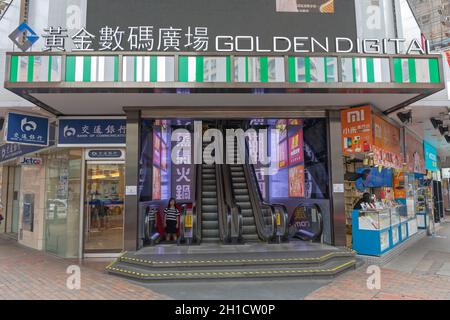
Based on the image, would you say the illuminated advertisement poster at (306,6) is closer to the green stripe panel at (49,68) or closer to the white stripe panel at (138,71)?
the white stripe panel at (138,71)

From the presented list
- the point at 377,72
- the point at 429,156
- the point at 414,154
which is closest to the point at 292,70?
the point at 377,72

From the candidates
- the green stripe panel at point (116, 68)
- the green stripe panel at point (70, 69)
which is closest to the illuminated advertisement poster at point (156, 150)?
the green stripe panel at point (116, 68)

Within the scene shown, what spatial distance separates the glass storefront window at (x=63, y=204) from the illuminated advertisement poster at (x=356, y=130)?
6.98 meters

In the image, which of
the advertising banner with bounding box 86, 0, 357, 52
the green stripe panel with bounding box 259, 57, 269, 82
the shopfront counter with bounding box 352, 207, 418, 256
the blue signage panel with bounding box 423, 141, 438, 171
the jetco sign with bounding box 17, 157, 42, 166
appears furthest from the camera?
the blue signage panel with bounding box 423, 141, 438, 171

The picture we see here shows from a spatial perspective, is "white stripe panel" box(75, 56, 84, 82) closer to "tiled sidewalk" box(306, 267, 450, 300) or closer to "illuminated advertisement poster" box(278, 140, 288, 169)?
"tiled sidewalk" box(306, 267, 450, 300)

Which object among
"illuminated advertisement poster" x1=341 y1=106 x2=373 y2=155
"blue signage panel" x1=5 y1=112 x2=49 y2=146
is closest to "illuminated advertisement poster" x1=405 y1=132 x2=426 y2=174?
"illuminated advertisement poster" x1=341 y1=106 x2=373 y2=155

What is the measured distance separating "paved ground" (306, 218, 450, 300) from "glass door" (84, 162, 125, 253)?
5.60 m

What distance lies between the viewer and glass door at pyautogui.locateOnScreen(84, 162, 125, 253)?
864cm

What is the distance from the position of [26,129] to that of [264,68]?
20.2 ft

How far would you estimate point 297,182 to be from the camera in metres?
10.9

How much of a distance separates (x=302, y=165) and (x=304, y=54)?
4.51m

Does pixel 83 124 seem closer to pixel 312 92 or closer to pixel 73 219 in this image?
pixel 73 219

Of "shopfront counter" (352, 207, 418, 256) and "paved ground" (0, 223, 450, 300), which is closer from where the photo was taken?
"paved ground" (0, 223, 450, 300)

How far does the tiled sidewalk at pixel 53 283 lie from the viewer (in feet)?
17.2
